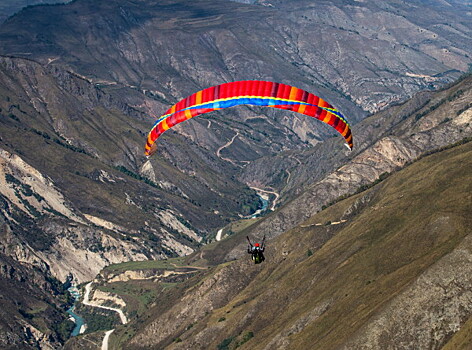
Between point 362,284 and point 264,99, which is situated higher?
point 264,99

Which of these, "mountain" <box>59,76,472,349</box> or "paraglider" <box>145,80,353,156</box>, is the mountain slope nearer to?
"mountain" <box>59,76,472,349</box>

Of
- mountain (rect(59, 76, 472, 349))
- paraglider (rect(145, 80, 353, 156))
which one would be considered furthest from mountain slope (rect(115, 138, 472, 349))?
paraglider (rect(145, 80, 353, 156))

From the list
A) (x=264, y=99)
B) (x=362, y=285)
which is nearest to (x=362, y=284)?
(x=362, y=285)

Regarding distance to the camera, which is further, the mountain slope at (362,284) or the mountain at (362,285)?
the mountain slope at (362,284)

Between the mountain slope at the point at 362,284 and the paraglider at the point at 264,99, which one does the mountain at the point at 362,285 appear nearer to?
the mountain slope at the point at 362,284

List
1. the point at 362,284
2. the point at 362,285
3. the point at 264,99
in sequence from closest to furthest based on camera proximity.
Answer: the point at 264,99 < the point at 362,285 < the point at 362,284

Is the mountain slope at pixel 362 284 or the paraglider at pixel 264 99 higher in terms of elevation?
the paraglider at pixel 264 99

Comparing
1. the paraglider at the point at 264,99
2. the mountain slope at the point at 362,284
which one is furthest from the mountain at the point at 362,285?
the paraglider at the point at 264,99

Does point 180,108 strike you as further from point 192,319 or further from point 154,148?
point 192,319

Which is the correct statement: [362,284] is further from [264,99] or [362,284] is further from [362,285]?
[264,99]
